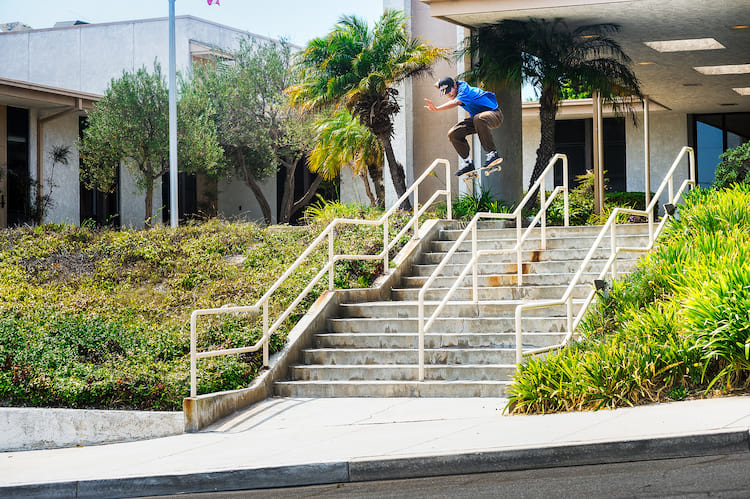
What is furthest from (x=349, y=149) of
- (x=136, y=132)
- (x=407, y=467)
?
(x=407, y=467)

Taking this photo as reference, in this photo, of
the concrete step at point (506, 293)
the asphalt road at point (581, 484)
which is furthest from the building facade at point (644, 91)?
the asphalt road at point (581, 484)

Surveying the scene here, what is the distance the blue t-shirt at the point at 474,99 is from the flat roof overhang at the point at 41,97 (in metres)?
13.4

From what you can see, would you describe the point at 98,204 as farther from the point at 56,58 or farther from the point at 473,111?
the point at 473,111

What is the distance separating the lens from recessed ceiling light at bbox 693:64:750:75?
67.8 ft

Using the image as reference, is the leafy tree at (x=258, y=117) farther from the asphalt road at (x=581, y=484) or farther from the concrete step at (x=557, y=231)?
the asphalt road at (x=581, y=484)

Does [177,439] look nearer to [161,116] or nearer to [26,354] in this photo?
[26,354]

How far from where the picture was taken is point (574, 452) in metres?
6.67

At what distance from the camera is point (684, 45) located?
18516 mm

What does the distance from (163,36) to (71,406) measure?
26.7 metres

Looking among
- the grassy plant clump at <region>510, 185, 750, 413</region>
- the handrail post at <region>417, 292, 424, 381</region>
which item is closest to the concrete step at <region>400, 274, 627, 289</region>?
the grassy plant clump at <region>510, 185, 750, 413</region>

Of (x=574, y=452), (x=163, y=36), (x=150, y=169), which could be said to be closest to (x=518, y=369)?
(x=574, y=452)

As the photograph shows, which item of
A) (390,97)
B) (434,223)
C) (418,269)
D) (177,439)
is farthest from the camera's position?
(390,97)

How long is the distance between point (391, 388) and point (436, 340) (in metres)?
1.11

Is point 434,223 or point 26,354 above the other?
point 434,223
